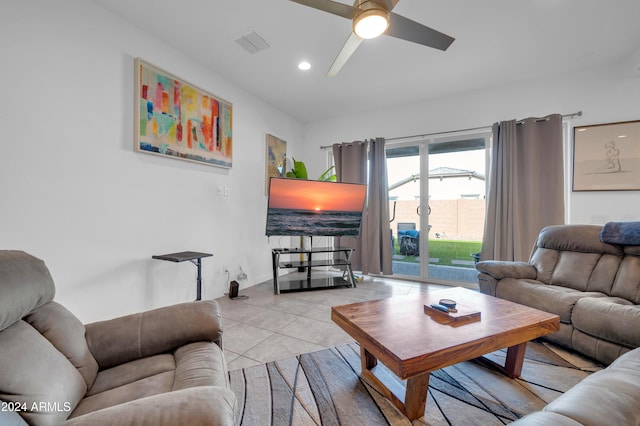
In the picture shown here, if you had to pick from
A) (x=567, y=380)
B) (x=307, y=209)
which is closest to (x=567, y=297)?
(x=567, y=380)

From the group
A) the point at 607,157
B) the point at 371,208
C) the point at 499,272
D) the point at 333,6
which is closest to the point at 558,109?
the point at 607,157

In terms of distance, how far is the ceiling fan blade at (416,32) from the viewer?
1667 millimetres

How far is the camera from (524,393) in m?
1.53

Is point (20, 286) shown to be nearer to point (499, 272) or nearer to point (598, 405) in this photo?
point (598, 405)

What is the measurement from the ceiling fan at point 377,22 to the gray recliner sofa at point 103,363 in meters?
1.82

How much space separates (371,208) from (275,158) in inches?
68.9

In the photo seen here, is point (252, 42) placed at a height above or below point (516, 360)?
above

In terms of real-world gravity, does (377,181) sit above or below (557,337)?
above

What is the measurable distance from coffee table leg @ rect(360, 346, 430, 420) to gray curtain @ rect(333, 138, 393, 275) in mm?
2533

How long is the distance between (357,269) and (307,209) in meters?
1.44

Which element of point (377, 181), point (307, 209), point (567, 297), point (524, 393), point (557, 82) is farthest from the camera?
point (377, 181)

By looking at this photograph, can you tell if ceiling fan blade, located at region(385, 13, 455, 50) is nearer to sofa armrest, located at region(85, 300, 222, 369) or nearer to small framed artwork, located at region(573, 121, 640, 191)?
sofa armrest, located at region(85, 300, 222, 369)

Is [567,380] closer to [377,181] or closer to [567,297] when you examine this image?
[567,297]

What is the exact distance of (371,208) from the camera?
425 cm
